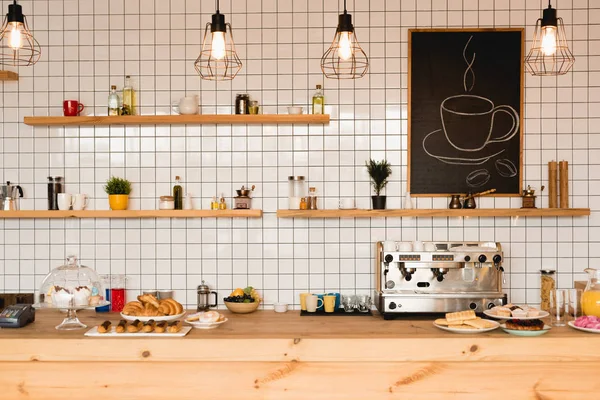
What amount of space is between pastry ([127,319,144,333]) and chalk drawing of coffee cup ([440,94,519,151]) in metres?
2.13

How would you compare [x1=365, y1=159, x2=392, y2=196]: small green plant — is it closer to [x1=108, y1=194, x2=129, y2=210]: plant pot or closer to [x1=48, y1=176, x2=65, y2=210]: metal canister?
[x1=108, y1=194, x2=129, y2=210]: plant pot

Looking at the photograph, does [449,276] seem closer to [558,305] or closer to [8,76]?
[558,305]

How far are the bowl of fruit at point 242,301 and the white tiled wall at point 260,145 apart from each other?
20cm

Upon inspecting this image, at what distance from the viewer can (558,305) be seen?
10.2ft

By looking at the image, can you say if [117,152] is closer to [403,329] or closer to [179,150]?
[179,150]

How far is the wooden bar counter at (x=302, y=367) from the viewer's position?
2.92m

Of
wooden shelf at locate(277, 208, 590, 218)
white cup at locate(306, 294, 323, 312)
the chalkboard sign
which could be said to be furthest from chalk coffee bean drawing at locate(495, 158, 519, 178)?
white cup at locate(306, 294, 323, 312)

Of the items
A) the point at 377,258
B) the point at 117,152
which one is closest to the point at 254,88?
the point at 117,152

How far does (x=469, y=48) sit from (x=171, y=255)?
2245 mm

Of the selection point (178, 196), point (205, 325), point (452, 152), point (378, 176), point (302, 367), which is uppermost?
point (452, 152)

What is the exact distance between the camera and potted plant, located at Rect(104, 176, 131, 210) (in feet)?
12.6

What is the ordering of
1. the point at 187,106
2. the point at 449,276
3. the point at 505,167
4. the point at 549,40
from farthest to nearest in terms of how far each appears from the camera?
the point at 505,167 < the point at 187,106 < the point at 449,276 < the point at 549,40

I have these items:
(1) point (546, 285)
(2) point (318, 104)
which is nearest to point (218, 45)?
(2) point (318, 104)

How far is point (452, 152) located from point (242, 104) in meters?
1.32
